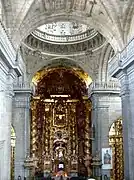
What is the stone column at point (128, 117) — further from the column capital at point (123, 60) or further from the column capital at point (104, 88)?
the column capital at point (104, 88)

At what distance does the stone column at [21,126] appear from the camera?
1094 inches

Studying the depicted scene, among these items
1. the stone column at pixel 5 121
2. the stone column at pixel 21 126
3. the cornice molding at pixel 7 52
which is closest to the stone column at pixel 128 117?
the cornice molding at pixel 7 52

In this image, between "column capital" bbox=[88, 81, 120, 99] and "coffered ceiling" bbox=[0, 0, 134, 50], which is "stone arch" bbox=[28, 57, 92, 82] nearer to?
"column capital" bbox=[88, 81, 120, 99]

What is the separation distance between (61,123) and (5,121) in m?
15.9

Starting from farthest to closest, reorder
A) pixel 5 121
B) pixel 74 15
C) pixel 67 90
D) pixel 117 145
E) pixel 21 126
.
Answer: pixel 67 90 → pixel 117 145 → pixel 21 126 → pixel 74 15 → pixel 5 121

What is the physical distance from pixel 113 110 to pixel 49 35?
7.97 meters

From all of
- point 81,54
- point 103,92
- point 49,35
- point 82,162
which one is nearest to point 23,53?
point 49,35

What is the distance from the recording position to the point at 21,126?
1117 inches

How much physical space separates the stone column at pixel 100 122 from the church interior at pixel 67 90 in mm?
77

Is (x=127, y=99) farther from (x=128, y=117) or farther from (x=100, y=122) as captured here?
(x=100, y=122)

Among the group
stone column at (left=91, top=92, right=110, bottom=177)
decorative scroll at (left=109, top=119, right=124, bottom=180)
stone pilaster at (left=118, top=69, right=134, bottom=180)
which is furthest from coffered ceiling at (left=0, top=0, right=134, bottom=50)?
decorative scroll at (left=109, top=119, right=124, bottom=180)

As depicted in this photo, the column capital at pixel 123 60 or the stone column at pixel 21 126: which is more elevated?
the column capital at pixel 123 60

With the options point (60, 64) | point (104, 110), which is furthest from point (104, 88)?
point (60, 64)

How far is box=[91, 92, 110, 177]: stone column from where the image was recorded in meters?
28.7
